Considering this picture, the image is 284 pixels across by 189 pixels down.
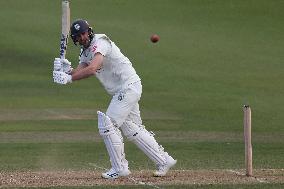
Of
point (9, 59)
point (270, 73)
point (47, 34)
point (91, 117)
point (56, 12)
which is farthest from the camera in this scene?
point (56, 12)

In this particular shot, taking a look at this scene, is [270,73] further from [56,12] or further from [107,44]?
[107,44]

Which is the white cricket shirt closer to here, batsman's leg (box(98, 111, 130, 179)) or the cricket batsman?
the cricket batsman

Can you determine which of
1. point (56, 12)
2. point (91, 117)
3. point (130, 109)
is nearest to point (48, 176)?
point (130, 109)

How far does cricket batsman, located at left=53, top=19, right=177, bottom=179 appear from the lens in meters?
14.2

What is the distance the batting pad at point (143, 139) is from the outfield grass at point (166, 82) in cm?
165

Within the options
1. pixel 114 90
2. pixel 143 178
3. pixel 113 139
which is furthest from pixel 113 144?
pixel 114 90

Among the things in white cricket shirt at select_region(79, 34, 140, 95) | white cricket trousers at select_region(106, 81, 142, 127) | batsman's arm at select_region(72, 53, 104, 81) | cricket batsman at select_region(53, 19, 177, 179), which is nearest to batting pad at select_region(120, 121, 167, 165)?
cricket batsman at select_region(53, 19, 177, 179)

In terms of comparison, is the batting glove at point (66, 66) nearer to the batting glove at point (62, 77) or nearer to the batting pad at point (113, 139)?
the batting glove at point (62, 77)

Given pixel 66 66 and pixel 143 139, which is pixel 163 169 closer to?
pixel 143 139

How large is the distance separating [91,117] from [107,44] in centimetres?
1665

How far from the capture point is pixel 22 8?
61344mm

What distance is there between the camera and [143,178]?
47.7 feet

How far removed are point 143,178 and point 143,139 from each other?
60cm

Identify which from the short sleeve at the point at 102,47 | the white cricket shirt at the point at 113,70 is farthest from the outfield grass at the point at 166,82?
the short sleeve at the point at 102,47
